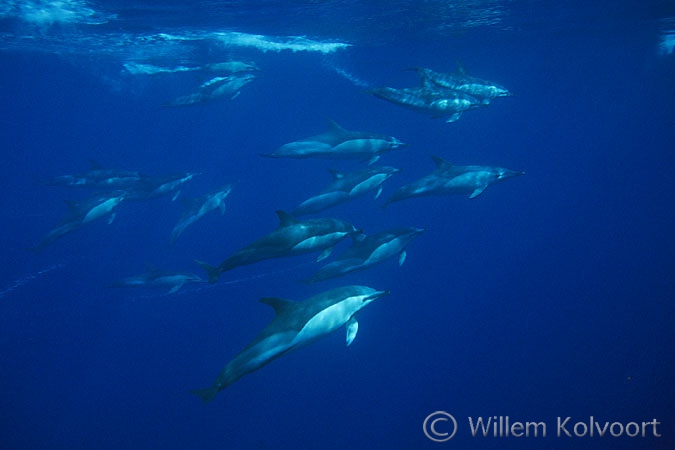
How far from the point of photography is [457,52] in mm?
27578

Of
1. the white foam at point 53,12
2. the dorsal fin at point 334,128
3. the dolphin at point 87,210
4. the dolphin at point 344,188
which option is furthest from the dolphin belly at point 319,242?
the white foam at point 53,12

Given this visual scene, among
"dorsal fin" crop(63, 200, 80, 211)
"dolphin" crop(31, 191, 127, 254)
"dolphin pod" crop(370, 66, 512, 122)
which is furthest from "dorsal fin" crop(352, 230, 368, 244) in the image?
"dorsal fin" crop(63, 200, 80, 211)

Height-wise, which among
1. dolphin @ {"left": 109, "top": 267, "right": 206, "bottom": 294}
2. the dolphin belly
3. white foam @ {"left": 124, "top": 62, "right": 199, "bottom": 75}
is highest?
the dolphin belly

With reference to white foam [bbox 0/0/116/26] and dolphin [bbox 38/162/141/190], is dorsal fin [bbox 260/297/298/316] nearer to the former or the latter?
dolphin [bbox 38/162/141/190]

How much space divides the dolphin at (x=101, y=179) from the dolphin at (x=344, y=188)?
8.54 m

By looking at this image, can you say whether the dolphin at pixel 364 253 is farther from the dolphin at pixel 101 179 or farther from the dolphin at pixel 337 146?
the dolphin at pixel 101 179

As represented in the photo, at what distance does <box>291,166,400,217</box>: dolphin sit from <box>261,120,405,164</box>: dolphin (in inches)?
21.2

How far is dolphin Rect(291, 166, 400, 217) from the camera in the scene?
823 cm

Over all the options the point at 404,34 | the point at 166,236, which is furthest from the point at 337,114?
the point at 166,236

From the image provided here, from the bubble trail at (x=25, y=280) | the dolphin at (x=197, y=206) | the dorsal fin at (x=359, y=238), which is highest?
the dorsal fin at (x=359, y=238)

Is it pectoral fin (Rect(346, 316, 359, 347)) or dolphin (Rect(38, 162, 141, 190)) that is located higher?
pectoral fin (Rect(346, 316, 359, 347))

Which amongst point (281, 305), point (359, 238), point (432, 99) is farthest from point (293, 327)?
point (432, 99)

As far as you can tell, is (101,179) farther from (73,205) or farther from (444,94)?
(444,94)

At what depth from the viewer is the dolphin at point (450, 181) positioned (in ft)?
29.6
